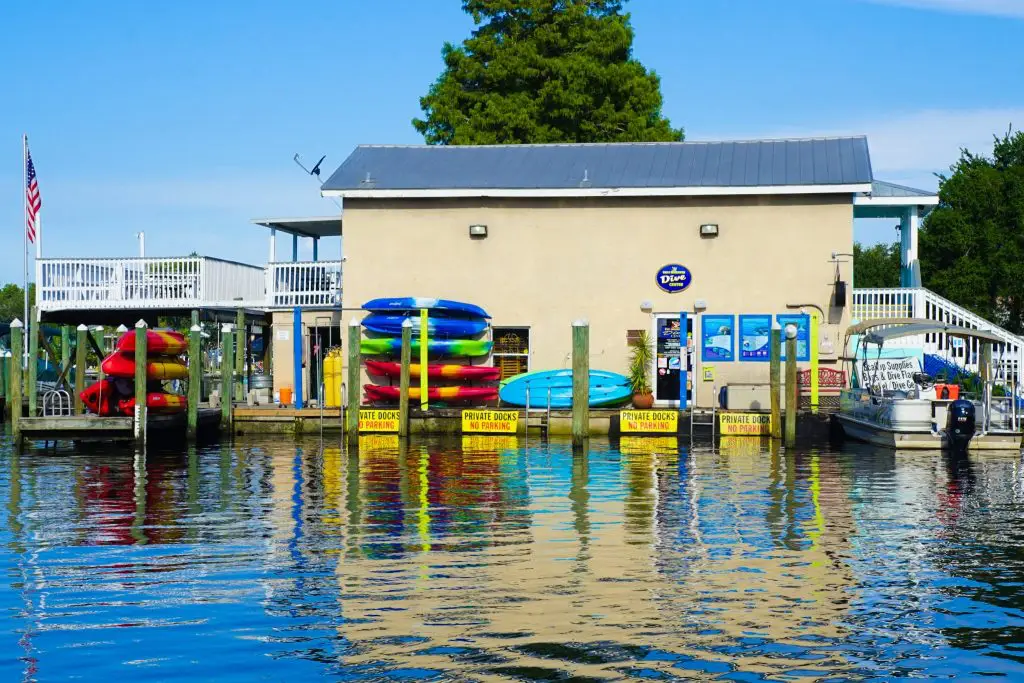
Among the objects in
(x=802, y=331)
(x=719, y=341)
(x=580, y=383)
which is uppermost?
(x=802, y=331)

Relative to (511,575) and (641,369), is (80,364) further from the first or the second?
(511,575)

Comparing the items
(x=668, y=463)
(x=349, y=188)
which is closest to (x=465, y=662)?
(x=668, y=463)

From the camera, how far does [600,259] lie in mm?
31594

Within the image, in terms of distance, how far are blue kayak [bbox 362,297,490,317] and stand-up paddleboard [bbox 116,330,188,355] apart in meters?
4.47

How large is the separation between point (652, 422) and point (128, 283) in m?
15.2

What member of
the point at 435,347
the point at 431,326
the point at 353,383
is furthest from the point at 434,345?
the point at 353,383

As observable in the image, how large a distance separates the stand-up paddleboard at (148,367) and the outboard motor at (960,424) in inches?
658

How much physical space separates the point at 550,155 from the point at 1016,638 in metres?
24.9

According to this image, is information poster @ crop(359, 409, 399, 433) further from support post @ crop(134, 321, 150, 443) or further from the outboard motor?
the outboard motor

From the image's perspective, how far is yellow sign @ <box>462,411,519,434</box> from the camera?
28.7 meters

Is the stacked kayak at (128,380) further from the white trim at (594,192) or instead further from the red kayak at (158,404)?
the white trim at (594,192)

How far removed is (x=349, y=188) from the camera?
3228 centimetres

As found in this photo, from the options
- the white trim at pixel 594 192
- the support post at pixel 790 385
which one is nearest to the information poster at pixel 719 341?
the white trim at pixel 594 192

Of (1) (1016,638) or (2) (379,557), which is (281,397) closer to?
(2) (379,557)
